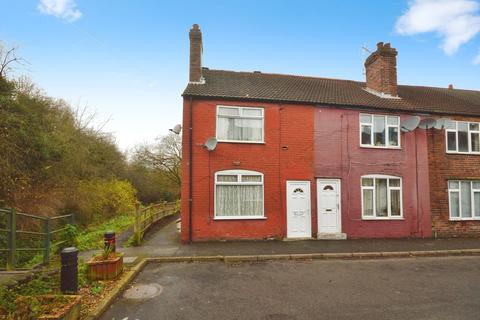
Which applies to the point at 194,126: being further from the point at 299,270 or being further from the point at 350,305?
the point at 350,305

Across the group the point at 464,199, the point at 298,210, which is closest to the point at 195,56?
the point at 298,210

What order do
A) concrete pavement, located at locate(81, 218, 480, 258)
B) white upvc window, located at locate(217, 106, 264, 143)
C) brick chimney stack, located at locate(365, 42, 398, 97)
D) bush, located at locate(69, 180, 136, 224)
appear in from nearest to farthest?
concrete pavement, located at locate(81, 218, 480, 258) < white upvc window, located at locate(217, 106, 264, 143) < brick chimney stack, located at locate(365, 42, 398, 97) < bush, located at locate(69, 180, 136, 224)

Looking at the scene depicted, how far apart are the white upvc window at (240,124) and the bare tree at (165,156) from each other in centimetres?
2561

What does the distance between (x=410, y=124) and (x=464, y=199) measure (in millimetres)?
4531

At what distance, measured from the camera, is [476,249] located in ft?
34.0

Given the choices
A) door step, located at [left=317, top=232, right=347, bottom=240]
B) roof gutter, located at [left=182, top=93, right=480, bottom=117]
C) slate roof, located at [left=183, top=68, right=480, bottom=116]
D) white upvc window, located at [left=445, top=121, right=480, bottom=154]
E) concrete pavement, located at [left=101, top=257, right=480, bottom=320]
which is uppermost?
slate roof, located at [left=183, top=68, right=480, bottom=116]

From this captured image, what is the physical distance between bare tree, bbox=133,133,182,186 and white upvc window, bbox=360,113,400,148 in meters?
27.5

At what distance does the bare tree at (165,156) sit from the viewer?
36.2 meters

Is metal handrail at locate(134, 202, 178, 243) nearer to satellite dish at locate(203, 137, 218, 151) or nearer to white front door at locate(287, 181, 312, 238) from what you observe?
satellite dish at locate(203, 137, 218, 151)

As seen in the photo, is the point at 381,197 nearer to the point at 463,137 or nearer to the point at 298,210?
the point at 298,210

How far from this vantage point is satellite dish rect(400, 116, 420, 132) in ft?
41.9

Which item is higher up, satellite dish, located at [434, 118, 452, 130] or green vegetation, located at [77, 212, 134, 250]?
satellite dish, located at [434, 118, 452, 130]

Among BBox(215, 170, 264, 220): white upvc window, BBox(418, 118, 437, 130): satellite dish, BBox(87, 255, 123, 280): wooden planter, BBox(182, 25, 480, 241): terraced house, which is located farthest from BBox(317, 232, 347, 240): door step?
BBox(87, 255, 123, 280): wooden planter

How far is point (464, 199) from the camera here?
13453 mm
